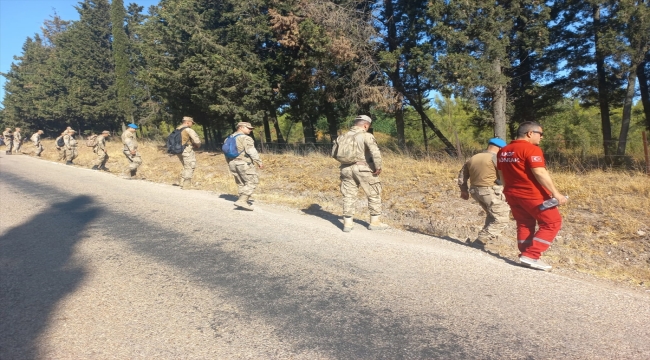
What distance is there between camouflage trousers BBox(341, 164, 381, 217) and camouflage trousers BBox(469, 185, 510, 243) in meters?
1.54

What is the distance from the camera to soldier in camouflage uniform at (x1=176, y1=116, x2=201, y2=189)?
1122cm

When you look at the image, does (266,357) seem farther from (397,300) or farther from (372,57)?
(372,57)

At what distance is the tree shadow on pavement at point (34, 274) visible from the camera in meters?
3.56

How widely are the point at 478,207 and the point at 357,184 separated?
12.7 ft

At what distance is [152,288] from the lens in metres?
4.46

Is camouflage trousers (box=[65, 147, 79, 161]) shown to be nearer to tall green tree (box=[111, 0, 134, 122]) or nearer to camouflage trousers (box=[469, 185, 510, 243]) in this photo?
tall green tree (box=[111, 0, 134, 122])

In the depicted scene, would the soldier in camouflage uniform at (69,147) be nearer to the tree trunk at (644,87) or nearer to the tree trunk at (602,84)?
the tree trunk at (602,84)

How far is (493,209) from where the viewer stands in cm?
615

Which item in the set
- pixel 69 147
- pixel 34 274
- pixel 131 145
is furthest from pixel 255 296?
pixel 69 147

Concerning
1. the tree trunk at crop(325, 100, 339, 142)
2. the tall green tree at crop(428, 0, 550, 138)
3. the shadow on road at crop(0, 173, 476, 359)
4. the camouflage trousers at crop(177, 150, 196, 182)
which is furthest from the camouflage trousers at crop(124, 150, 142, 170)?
the tall green tree at crop(428, 0, 550, 138)

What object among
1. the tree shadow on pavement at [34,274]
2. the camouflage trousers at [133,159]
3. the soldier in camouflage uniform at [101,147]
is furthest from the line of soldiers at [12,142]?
the tree shadow on pavement at [34,274]

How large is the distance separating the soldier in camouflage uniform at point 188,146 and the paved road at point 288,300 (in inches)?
180

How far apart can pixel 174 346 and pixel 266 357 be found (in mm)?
754

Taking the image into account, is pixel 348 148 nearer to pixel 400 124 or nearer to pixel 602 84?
pixel 400 124
